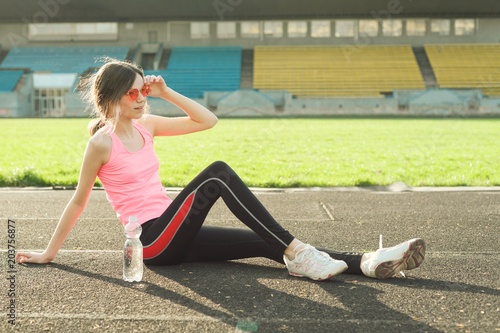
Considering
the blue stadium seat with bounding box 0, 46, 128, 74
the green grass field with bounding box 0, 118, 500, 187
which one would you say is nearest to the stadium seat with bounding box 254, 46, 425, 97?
the blue stadium seat with bounding box 0, 46, 128, 74

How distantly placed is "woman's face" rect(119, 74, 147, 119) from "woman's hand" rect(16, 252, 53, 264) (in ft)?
3.90

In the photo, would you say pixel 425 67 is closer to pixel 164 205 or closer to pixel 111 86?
pixel 164 205

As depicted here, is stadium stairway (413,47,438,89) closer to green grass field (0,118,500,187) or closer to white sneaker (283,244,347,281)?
green grass field (0,118,500,187)

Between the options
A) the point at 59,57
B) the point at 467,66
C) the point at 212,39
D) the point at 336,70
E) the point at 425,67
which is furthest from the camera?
the point at 212,39

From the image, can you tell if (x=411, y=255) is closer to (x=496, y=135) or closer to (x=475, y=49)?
(x=496, y=135)

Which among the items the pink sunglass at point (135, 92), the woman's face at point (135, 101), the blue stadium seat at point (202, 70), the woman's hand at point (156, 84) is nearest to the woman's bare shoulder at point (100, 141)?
the woman's face at point (135, 101)

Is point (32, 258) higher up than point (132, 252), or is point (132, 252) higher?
point (132, 252)

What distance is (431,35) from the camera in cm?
4506

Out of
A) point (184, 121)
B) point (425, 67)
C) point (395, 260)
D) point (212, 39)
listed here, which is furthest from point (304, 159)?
point (212, 39)

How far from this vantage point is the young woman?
13.1 ft

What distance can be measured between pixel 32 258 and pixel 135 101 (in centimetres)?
137

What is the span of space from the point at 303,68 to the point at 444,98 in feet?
31.4

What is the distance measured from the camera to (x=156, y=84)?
13.8 ft

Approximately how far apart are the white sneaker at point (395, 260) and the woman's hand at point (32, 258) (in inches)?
85.8
